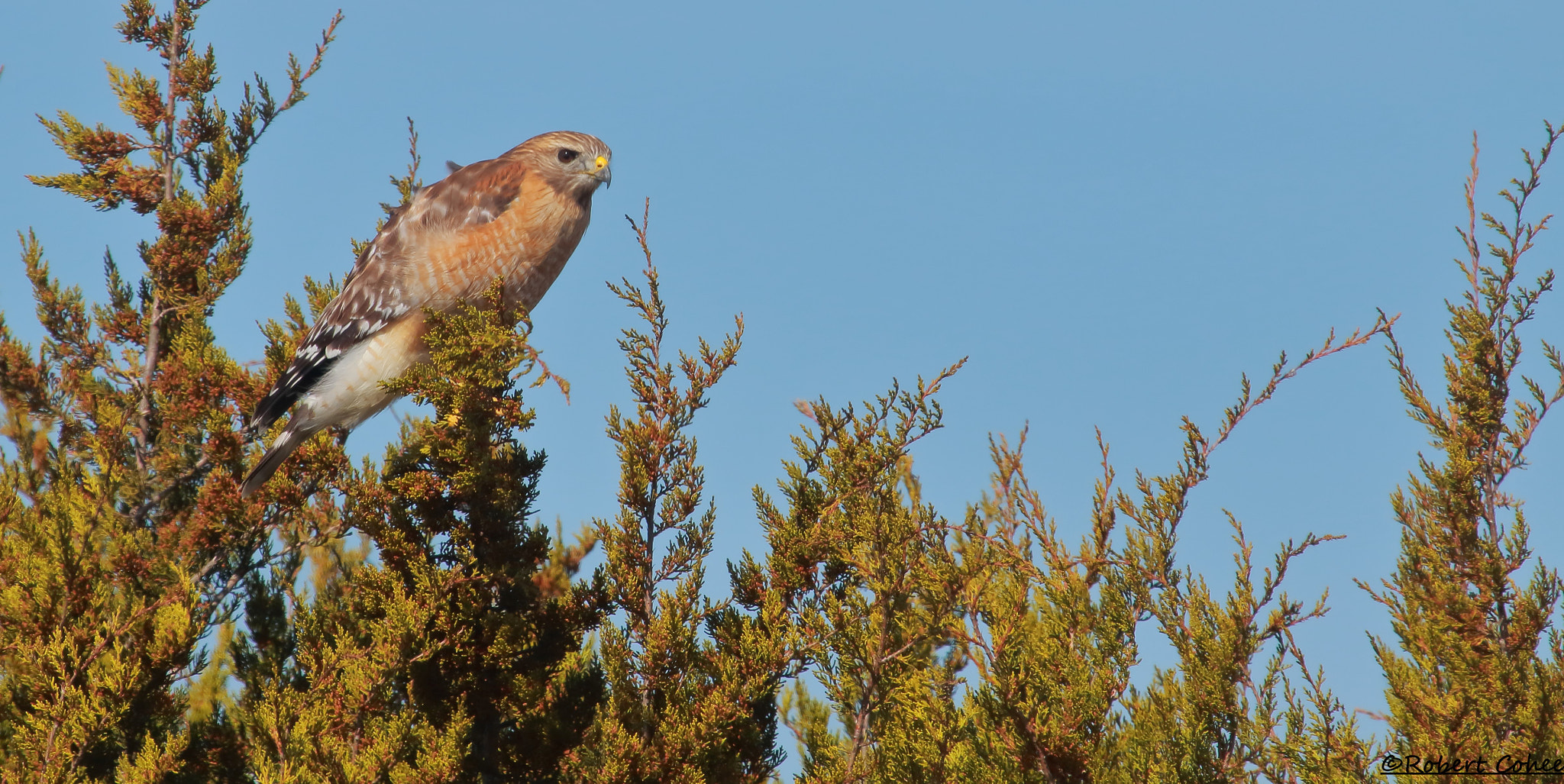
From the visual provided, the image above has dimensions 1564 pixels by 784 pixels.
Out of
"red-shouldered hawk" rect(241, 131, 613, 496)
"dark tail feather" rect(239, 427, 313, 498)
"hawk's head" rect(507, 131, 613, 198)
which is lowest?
"dark tail feather" rect(239, 427, 313, 498)

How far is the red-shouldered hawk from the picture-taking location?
18.7ft

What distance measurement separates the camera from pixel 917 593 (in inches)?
178

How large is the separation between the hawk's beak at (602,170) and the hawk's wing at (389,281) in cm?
37

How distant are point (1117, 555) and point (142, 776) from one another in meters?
3.24

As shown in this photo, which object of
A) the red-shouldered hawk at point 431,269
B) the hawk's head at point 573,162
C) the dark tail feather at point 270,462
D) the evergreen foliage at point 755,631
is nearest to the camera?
the evergreen foliage at point 755,631

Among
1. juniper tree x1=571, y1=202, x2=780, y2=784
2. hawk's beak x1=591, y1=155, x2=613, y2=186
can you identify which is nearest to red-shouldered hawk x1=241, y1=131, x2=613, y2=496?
hawk's beak x1=591, y1=155, x2=613, y2=186

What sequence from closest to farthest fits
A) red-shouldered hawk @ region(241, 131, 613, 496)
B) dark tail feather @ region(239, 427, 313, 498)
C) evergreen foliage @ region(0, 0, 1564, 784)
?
1. evergreen foliage @ region(0, 0, 1564, 784)
2. dark tail feather @ region(239, 427, 313, 498)
3. red-shouldered hawk @ region(241, 131, 613, 496)

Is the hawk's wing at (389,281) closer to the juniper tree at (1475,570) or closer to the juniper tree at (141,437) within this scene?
the juniper tree at (141,437)

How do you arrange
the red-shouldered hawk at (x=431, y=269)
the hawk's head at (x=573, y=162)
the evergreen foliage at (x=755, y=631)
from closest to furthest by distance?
the evergreen foliage at (x=755, y=631)
the red-shouldered hawk at (x=431, y=269)
the hawk's head at (x=573, y=162)

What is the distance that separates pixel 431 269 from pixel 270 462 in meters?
1.17

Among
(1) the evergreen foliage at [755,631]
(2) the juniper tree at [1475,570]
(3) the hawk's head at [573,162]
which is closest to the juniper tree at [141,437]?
(1) the evergreen foliage at [755,631]

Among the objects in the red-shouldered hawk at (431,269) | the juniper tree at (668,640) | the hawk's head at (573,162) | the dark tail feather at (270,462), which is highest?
the hawk's head at (573,162)

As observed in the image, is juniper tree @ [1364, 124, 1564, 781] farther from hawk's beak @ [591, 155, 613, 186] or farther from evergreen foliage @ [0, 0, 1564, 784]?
hawk's beak @ [591, 155, 613, 186]

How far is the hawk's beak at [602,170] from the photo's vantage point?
6051 mm
